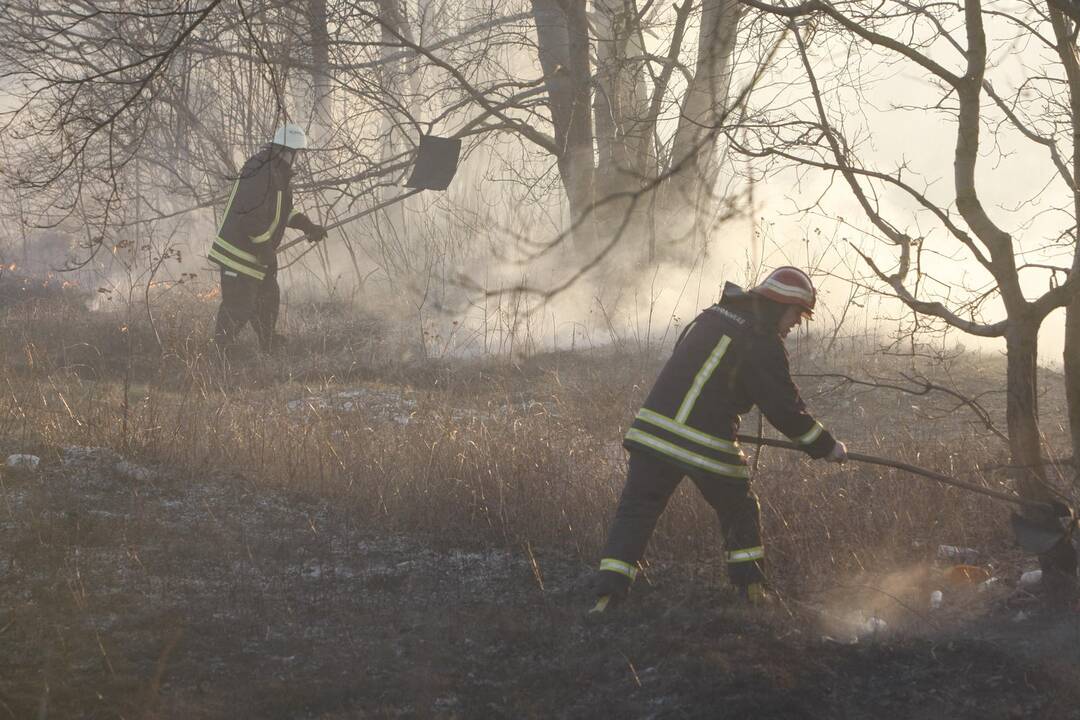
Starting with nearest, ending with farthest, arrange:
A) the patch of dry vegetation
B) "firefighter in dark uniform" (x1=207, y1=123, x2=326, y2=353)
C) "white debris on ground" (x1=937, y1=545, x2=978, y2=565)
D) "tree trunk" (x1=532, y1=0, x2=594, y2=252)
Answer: the patch of dry vegetation, "white debris on ground" (x1=937, y1=545, x2=978, y2=565), "firefighter in dark uniform" (x1=207, y1=123, x2=326, y2=353), "tree trunk" (x1=532, y1=0, x2=594, y2=252)

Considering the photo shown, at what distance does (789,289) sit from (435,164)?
5960 millimetres

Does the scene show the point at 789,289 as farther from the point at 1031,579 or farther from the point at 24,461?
the point at 24,461

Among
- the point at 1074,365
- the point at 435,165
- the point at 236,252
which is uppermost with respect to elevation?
the point at 435,165

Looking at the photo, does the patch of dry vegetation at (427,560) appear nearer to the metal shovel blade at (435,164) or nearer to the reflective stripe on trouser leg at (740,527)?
the reflective stripe on trouser leg at (740,527)

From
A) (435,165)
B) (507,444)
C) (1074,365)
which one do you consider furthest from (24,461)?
(1074,365)

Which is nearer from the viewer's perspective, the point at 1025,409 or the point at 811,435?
the point at 811,435

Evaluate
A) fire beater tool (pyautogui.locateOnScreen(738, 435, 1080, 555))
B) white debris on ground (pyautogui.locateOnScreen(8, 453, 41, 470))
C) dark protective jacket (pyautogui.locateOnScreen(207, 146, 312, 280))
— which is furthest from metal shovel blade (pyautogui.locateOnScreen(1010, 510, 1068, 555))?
dark protective jacket (pyautogui.locateOnScreen(207, 146, 312, 280))

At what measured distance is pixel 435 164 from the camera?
9734 mm

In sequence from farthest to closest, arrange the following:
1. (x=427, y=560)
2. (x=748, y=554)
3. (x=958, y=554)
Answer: (x=427, y=560)
(x=958, y=554)
(x=748, y=554)

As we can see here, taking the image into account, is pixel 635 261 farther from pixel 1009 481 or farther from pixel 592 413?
pixel 1009 481

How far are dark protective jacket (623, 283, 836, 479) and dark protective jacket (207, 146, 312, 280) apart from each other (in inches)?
236

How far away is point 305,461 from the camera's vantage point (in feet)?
20.5

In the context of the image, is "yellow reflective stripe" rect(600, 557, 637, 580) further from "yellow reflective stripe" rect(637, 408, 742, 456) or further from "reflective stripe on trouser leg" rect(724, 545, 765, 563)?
"yellow reflective stripe" rect(637, 408, 742, 456)

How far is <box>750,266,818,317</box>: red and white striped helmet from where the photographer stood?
427 cm
